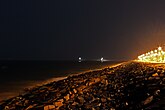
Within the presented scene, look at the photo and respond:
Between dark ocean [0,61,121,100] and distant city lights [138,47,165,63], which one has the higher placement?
distant city lights [138,47,165,63]

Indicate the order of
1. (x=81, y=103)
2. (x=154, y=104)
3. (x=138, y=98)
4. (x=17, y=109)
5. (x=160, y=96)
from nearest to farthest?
(x=154, y=104) → (x=160, y=96) → (x=138, y=98) → (x=81, y=103) → (x=17, y=109)

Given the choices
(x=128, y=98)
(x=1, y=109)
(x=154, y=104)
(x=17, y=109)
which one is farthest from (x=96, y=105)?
(x=1, y=109)

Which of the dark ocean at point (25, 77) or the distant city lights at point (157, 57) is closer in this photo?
the dark ocean at point (25, 77)

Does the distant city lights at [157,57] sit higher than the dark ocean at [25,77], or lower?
higher

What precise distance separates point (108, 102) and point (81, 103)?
167 cm

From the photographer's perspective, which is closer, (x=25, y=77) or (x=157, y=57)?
(x=25, y=77)

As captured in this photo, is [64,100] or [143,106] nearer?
[143,106]

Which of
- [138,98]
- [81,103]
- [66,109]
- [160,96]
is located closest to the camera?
[160,96]

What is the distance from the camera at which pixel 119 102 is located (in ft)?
40.5

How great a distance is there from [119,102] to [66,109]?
2.32 metres

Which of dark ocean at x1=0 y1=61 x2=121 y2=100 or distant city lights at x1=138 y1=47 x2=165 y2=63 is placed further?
distant city lights at x1=138 y1=47 x2=165 y2=63

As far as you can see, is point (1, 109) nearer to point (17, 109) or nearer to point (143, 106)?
point (17, 109)

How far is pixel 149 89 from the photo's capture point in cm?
1324

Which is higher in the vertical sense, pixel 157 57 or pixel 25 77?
pixel 157 57
